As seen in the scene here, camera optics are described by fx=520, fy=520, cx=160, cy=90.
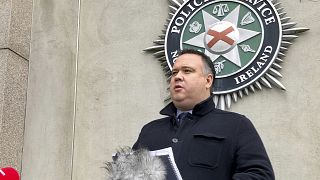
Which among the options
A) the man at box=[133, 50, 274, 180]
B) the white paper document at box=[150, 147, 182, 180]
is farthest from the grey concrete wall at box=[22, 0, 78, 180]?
the white paper document at box=[150, 147, 182, 180]

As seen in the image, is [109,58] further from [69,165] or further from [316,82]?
[316,82]

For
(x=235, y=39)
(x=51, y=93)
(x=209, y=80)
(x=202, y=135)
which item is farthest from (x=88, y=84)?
(x=202, y=135)

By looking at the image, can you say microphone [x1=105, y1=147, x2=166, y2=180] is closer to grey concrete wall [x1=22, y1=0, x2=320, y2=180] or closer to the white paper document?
the white paper document

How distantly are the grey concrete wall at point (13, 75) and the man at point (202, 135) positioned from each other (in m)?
2.32

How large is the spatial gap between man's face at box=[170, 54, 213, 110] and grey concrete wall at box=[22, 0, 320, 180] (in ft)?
6.07

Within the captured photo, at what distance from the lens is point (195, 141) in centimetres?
197

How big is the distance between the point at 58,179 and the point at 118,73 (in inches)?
40.9

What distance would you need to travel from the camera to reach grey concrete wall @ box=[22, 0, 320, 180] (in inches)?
169

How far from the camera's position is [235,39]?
3.91 metres

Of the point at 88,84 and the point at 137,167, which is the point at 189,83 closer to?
the point at 137,167

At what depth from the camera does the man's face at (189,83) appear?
207cm

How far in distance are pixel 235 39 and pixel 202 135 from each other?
6.80ft

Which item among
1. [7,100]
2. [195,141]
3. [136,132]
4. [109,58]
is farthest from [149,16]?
[195,141]

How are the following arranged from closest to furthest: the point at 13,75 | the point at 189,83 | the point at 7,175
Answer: the point at 189,83
the point at 7,175
the point at 13,75
